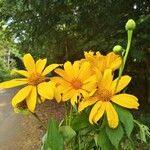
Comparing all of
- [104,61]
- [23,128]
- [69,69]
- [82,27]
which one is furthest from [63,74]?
[23,128]

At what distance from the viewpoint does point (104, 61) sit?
1.21 m

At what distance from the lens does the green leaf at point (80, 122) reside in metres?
1.14

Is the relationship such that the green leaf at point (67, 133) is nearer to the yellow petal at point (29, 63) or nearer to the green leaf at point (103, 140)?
the green leaf at point (103, 140)

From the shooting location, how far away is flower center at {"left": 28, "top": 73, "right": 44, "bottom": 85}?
1.13 metres

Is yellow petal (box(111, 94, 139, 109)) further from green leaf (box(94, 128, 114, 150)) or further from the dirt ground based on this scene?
the dirt ground

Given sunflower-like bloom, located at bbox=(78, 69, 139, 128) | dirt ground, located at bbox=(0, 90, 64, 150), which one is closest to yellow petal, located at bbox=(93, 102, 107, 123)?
sunflower-like bloom, located at bbox=(78, 69, 139, 128)

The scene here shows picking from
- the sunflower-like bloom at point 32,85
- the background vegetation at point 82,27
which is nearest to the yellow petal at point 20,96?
the sunflower-like bloom at point 32,85

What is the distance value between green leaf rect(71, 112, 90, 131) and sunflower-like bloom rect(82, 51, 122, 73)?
123mm

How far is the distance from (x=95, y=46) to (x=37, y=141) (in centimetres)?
215

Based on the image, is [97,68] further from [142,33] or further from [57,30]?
[57,30]

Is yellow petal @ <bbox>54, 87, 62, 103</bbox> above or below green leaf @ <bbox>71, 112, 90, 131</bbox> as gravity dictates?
above

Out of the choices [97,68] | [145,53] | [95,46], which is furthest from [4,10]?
[97,68]

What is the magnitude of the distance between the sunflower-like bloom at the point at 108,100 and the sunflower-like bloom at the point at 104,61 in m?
0.03

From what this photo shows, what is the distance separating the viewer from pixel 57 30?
9.84 metres
